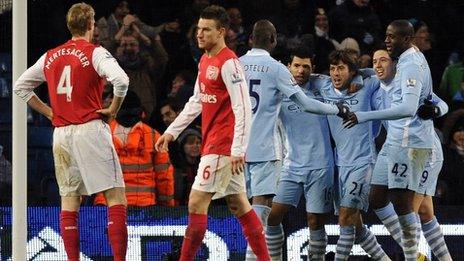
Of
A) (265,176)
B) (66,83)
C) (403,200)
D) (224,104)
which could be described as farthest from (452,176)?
(66,83)

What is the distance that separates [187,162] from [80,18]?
3913mm

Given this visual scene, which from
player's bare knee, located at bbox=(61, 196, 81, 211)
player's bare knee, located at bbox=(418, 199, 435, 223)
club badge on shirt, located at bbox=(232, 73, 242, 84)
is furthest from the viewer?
player's bare knee, located at bbox=(418, 199, 435, 223)

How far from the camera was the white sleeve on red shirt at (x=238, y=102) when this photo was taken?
1048 cm

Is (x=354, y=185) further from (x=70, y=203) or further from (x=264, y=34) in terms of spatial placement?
(x=70, y=203)

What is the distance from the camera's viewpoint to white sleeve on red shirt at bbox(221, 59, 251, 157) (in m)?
10.5

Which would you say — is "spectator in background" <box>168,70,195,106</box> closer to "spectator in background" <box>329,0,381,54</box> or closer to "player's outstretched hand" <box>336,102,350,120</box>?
"spectator in background" <box>329,0,381,54</box>

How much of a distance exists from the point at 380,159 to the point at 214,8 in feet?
6.95

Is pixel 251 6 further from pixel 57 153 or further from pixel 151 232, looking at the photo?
pixel 57 153

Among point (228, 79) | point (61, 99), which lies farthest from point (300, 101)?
point (61, 99)

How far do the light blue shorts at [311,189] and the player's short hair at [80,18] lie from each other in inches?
87.2

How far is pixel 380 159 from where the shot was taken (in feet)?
39.8

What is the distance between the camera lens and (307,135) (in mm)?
12055

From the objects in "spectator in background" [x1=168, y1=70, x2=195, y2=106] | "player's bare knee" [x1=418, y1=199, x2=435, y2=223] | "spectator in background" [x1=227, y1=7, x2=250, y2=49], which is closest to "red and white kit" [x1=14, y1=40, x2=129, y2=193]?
"player's bare knee" [x1=418, y1=199, x2=435, y2=223]

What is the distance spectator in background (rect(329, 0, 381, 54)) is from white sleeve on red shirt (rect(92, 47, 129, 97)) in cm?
586
